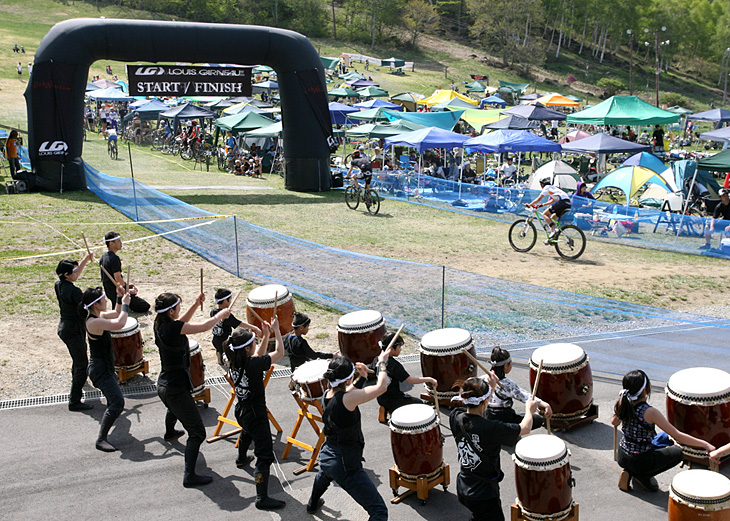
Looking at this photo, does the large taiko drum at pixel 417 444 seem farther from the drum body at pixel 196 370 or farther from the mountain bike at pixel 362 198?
the mountain bike at pixel 362 198

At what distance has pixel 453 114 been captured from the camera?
1190 inches

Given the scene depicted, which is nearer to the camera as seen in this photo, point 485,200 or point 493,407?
point 493,407

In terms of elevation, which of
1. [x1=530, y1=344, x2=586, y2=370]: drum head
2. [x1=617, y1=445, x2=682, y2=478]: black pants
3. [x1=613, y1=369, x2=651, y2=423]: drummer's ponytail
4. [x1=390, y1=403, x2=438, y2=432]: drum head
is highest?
[x1=613, y1=369, x2=651, y2=423]: drummer's ponytail

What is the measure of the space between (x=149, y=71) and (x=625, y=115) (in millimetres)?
19464

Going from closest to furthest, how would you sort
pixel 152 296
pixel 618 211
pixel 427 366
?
pixel 427 366, pixel 152 296, pixel 618 211

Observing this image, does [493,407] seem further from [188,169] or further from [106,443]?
[188,169]

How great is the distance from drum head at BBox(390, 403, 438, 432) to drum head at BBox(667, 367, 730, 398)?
2246 mm

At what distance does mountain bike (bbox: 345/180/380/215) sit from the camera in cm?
1898

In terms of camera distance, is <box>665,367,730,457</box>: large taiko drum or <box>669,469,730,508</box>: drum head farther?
<box>665,367,730,457</box>: large taiko drum

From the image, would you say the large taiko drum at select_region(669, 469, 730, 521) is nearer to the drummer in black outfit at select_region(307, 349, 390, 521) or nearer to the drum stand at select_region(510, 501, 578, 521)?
the drum stand at select_region(510, 501, 578, 521)

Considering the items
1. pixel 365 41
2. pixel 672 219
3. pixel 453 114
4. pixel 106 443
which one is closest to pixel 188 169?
pixel 453 114

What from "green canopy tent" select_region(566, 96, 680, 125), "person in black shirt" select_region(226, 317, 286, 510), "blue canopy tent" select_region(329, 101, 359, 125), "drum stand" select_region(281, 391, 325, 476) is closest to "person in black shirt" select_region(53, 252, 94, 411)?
"person in black shirt" select_region(226, 317, 286, 510)

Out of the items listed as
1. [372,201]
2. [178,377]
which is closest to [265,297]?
[178,377]

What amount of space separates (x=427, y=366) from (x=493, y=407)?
4.43 ft
